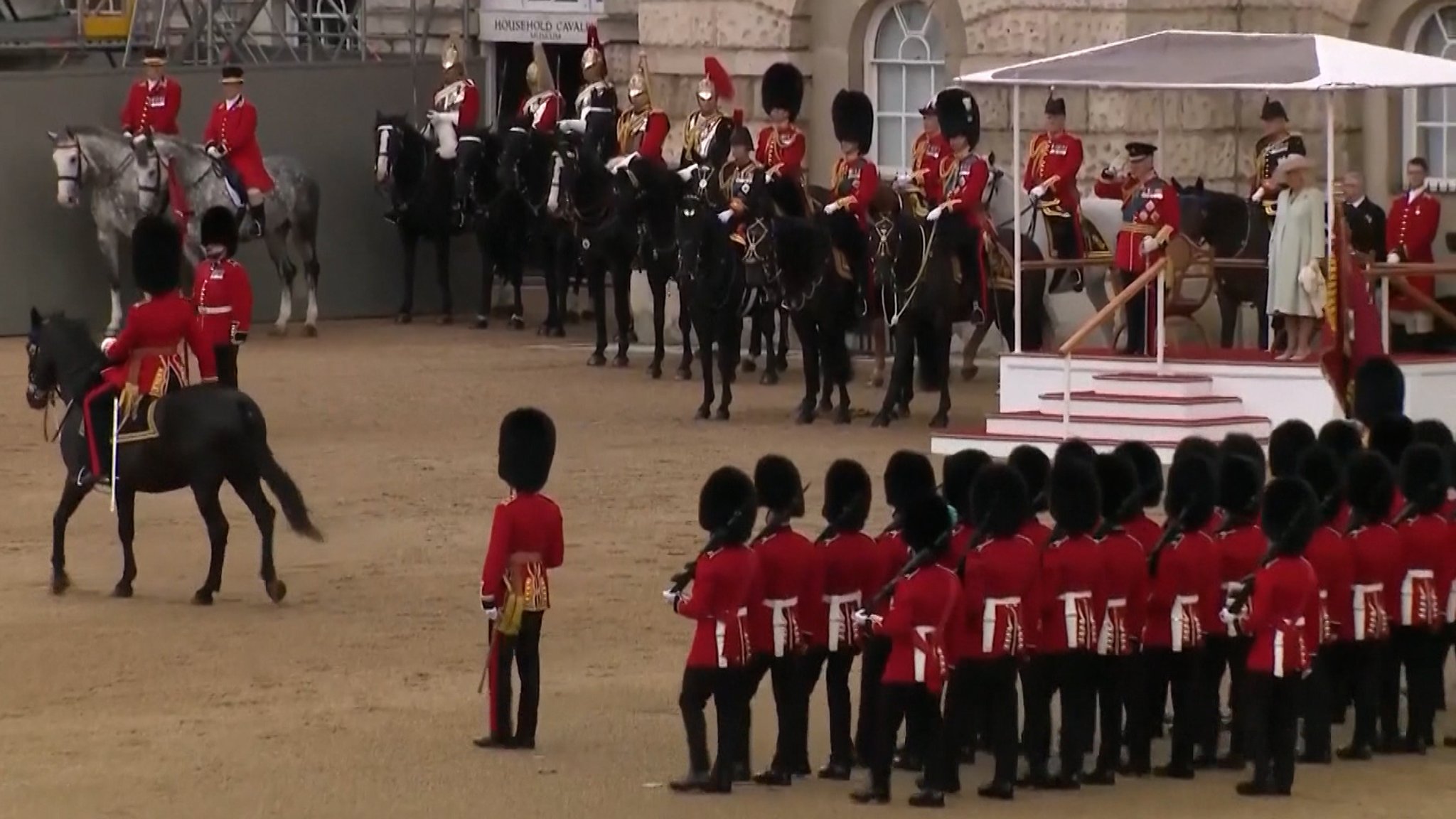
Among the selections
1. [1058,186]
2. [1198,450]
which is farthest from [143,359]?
[1058,186]

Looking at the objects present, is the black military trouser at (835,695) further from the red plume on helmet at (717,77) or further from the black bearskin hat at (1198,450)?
the red plume on helmet at (717,77)

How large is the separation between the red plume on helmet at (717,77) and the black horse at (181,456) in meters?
8.73

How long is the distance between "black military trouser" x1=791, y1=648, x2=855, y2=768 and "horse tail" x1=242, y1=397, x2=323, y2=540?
3234mm

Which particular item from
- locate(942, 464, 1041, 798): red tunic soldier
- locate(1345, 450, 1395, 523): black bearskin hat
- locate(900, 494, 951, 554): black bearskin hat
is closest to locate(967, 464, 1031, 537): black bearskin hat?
locate(942, 464, 1041, 798): red tunic soldier

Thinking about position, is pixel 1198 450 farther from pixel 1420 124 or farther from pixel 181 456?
pixel 1420 124

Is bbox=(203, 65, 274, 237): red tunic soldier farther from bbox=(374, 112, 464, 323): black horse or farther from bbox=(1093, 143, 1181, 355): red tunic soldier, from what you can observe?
bbox=(1093, 143, 1181, 355): red tunic soldier

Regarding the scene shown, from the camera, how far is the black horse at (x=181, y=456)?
40.1 feet

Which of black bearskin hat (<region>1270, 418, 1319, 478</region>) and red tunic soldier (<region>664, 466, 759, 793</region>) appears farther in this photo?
black bearskin hat (<region>1270, 418, 1319, 478</region>)

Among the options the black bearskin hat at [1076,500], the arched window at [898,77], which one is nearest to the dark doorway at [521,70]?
the arched window at [898,77]

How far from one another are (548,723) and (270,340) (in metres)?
13.1

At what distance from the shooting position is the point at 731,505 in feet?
30.4

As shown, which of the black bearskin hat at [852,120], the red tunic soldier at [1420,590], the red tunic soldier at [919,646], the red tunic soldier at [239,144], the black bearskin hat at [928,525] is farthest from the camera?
the red tunic soldier at [239,144]

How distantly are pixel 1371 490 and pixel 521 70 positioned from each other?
58.8 feet

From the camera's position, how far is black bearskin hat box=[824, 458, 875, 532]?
946cm
